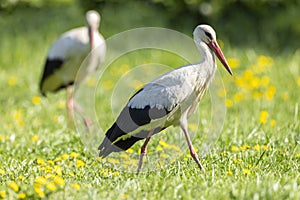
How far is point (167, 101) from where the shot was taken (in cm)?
405

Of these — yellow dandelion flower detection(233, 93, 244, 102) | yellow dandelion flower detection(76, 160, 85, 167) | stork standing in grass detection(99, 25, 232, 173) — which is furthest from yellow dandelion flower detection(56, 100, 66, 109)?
stork standing in grass detection(99, 25, 232, 173)

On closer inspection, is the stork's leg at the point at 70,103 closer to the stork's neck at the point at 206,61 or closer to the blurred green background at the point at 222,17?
the blurred green background at the point at 222,17

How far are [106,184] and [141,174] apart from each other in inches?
16.2

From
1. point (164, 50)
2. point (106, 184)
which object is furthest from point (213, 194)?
point (164, 50)

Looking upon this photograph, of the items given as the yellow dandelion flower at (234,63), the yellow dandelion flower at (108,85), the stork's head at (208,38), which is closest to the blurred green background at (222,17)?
the yellow dandelion flower at (234,63)

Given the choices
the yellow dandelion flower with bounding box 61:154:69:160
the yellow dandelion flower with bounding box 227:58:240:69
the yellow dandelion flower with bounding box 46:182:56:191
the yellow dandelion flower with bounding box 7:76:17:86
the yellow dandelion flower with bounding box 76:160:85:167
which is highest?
the yellow dandelion flower with bounding box 46:182:56:191

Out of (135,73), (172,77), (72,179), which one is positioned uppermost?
(172,77)

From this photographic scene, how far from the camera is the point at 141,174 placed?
13.4 ft

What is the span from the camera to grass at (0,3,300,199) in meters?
3.46

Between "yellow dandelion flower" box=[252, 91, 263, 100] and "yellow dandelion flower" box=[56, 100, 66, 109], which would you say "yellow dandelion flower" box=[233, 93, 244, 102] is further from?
"yellow dandelion flower" box=[56, 100, 66, 109]

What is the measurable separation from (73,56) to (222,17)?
3204 millimetres

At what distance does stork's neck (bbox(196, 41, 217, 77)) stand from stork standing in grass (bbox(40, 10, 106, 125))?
2.67 meters

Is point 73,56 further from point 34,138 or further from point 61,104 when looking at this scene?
point 34,138

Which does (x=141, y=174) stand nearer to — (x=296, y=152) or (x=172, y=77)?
(x=172, y=77)
